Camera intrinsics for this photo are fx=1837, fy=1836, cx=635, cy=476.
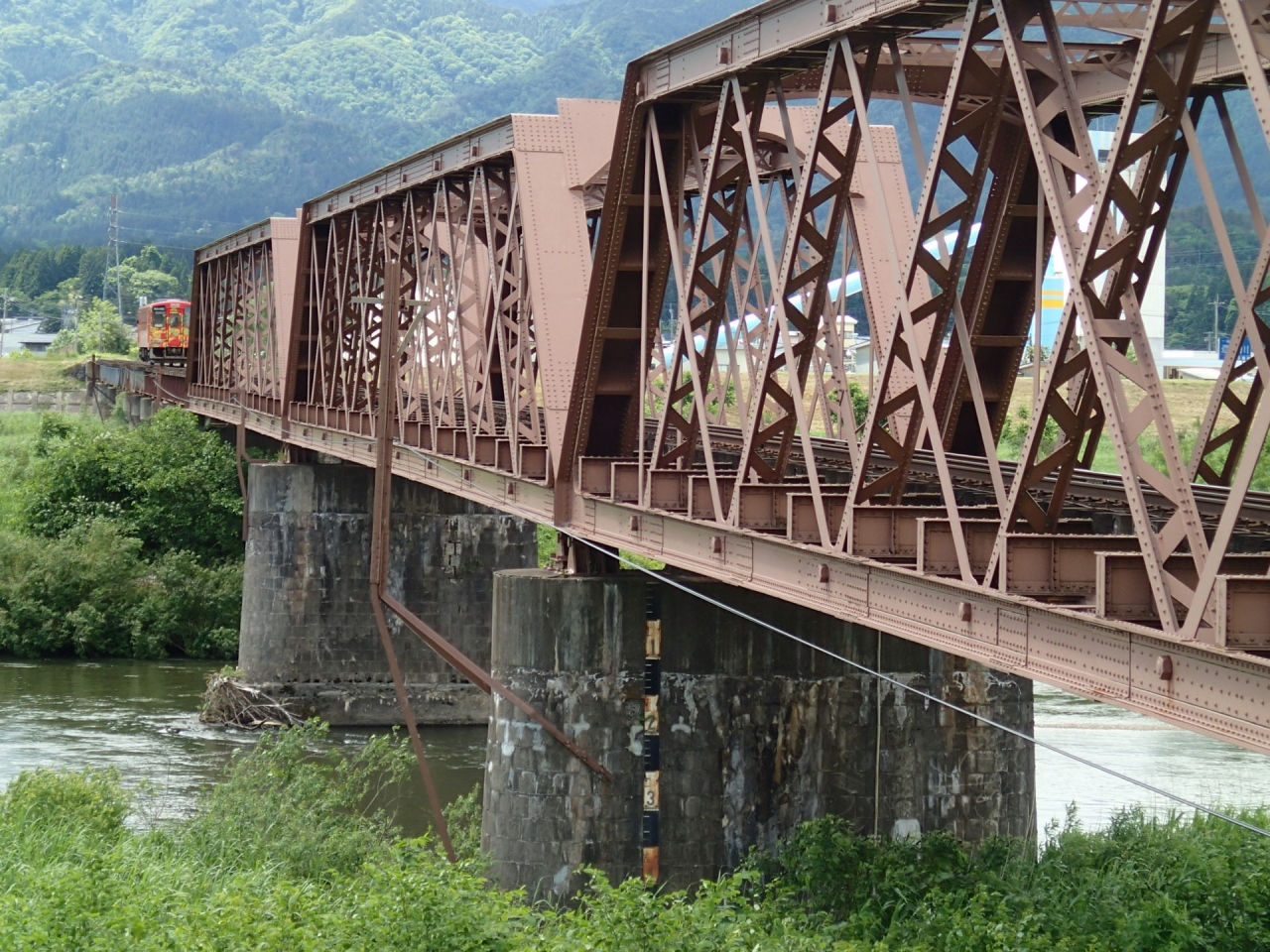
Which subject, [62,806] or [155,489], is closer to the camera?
[62,806]

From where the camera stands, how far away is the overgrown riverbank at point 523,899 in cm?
1519

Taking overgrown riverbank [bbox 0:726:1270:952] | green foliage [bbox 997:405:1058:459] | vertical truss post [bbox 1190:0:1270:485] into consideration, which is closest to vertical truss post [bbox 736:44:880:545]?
vertical truss post [bbox 1190:0:1270:485]

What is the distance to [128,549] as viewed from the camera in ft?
171

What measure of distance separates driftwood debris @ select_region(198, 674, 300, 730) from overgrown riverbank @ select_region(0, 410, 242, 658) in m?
9.46

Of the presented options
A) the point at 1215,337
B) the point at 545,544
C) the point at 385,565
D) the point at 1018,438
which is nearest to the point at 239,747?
the point at 545,544

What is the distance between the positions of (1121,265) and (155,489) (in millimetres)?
46837

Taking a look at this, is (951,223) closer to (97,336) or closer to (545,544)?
(545,544)

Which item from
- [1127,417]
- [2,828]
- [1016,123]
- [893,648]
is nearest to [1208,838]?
[893,648]

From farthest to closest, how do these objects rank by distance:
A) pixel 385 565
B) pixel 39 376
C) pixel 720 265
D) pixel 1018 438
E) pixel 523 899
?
pixel 39 376 < pixel 1018 438 < pixel 385 565 < pixel 523 899 < pixel 720 265

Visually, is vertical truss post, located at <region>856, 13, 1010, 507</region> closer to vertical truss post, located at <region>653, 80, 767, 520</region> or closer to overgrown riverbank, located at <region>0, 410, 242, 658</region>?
vertical truss post, located at <region>653, 80, 767, 520</region>

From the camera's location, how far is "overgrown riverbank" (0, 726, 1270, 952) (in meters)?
15.2

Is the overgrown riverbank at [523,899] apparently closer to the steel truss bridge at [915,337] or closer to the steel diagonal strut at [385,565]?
the steel diagonal strut at [385,565]

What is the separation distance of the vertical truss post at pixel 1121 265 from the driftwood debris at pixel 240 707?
30.0 metres

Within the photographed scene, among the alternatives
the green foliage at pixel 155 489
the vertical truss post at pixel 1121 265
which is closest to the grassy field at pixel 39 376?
the green foliage at pixel 155 489
